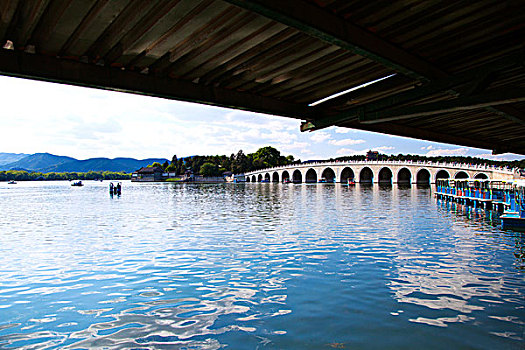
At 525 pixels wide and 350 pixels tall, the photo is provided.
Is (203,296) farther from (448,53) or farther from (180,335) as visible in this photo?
(448,53)

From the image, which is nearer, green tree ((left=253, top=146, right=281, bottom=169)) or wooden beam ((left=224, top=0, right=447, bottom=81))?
wooden beam ((left=224, top=0, right=447, bottom=81))

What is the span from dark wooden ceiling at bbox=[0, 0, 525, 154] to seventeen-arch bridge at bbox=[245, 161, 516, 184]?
6599 centimetres

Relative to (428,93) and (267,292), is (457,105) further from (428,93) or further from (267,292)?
(267,292)

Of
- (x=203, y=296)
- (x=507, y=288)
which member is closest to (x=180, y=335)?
(x=203, y=296)

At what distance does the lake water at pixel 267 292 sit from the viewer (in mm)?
6996

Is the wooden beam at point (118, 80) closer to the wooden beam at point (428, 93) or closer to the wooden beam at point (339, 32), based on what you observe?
the wooden beam at point (428, 93)

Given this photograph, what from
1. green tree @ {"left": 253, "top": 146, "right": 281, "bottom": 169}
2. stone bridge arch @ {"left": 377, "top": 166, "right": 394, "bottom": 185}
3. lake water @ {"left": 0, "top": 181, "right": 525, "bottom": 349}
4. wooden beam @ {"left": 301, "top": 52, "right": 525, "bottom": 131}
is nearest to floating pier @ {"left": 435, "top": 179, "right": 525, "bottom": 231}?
lake water @ {"left": 0, "top": 181, "right": 525, "bottom": 349}

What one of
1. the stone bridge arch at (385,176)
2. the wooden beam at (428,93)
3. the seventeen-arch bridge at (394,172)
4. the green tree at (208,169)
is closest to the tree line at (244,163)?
the green tree at (208,169)

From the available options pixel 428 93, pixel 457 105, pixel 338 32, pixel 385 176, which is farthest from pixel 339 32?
pixel 385 176

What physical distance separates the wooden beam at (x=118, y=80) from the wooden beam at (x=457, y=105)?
234cm

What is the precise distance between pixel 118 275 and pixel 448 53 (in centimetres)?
1126

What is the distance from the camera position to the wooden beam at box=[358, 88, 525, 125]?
561 cm

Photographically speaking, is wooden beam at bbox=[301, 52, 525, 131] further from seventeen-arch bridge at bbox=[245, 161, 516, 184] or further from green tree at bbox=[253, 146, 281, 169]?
green tree at bbox=[253, 146, 281, 169]

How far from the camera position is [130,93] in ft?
20.8
